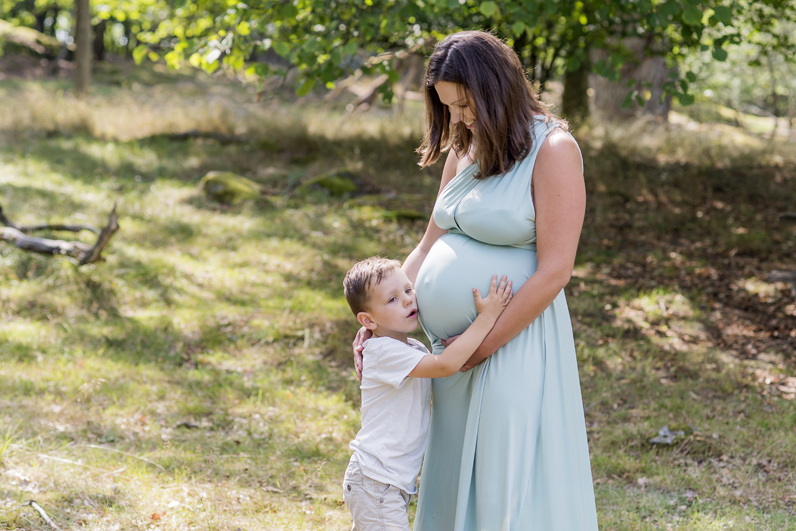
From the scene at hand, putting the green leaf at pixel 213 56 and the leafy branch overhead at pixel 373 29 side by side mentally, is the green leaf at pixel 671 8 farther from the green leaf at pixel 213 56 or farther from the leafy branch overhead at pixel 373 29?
the green leaf at pixel 213 56

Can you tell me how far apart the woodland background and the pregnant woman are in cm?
50

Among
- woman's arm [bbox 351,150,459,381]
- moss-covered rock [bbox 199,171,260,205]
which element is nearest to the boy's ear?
woman's arm [bbox 351,150,459,381]

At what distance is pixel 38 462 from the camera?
11.2ft

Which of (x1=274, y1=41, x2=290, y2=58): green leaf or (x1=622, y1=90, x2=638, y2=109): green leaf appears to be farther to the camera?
(x1=622, y1=90, x2=638, y2=109): green leaf

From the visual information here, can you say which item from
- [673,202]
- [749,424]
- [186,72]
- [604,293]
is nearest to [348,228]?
[604,293]

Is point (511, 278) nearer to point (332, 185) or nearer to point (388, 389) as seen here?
point (388, 389)

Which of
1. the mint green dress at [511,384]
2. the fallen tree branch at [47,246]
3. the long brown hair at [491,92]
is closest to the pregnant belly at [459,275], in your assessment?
the mint green dress at [511,384]

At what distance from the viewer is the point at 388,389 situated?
2133 mm

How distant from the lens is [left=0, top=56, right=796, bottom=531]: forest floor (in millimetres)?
3406

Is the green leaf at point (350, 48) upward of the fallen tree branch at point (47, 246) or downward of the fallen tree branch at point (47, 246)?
upward

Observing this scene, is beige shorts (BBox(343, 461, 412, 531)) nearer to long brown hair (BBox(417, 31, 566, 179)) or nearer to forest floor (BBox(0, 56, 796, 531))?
long brown hair (BBox(417, 31, 566, 179))

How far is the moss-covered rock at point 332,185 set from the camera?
355 inches

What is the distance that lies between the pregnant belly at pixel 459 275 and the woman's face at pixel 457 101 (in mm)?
371

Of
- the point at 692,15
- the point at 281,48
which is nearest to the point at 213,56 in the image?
the point at 281,48
